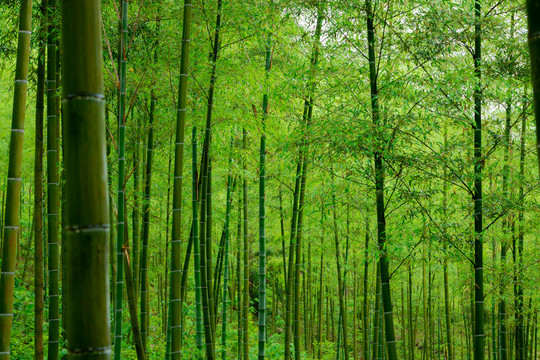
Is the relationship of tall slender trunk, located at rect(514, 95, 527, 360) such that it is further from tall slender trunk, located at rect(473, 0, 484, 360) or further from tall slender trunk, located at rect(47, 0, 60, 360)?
tall slender trunk, located at rect(47, 0, 60, 360)

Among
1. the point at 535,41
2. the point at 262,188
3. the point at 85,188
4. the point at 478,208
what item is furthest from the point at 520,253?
the point at 85,188

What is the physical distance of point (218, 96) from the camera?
16.9ft

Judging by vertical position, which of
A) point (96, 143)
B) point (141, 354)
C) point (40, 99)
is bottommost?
point (141, 354)

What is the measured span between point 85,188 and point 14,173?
2.08m

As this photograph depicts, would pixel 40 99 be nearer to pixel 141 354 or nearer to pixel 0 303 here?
pixel 0 303

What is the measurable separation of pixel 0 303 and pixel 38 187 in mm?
1014

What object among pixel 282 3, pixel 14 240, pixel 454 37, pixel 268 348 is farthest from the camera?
pixel 268 348

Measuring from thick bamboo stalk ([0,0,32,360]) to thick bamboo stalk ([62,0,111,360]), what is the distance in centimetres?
195

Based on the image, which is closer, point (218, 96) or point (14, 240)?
point (14, 240)

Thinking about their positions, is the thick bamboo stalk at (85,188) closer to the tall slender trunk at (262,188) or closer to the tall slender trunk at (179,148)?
the tall slender trunk at (179,148)

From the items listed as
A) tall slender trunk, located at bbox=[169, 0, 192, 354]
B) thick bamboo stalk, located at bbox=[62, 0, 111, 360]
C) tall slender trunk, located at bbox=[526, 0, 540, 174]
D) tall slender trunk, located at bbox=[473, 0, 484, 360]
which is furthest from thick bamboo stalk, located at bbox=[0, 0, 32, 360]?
tall slender trunk, located at bbox=[473, 0, 484, 360]

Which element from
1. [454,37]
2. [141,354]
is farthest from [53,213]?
[454,37]

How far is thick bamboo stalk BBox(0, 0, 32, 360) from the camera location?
3016mm

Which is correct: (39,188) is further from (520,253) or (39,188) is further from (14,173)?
(520,253)
